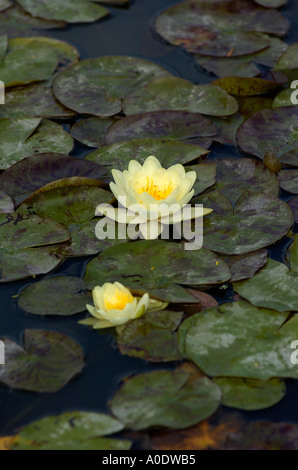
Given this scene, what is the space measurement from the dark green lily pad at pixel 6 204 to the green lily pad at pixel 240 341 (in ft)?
3.49

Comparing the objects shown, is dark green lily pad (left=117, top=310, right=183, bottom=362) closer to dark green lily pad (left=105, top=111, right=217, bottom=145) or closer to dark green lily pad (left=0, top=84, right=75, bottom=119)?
dark green lily pad (left=105, top=111, right=217, bottom=145)

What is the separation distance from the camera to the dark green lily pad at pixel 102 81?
343 centimetres

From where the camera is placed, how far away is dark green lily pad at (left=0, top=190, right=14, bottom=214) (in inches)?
109

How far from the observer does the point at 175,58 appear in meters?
3.87

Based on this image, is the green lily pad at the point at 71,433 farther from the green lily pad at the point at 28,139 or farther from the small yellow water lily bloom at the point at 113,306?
the green lily pad at the point at 28,139

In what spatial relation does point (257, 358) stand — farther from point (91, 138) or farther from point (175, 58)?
point (175, 58)

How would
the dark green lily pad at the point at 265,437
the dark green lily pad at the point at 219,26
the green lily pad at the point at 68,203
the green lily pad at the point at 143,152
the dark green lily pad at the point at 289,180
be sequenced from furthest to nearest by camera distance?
1. the dark green lily pad at the point at 219,26
2. the green lily pad at the point at 143,152
3. the dark green lily pad at the point at 289,180
4. the green lily pad at the point at 68,203
5. the dark green lily pad at the point at 265,437

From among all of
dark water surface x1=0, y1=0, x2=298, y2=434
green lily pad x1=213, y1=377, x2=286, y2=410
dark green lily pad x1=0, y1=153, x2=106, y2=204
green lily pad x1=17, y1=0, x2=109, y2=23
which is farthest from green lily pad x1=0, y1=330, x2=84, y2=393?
green lily pad x1=17, y1=0, x2=109, y2=23

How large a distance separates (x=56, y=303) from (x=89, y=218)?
54 cm

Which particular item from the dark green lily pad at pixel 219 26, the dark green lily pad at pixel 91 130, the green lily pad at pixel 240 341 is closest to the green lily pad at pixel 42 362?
the green lily pad at pixel 240 341

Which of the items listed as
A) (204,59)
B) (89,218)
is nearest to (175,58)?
(204,59)

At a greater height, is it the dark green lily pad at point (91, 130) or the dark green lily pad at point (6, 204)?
the dark green lily pad at point (91, 130)

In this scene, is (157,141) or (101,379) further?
(157,141)

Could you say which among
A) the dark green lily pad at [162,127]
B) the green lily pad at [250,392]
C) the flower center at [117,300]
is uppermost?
the dark green lily pad at [162,127]
